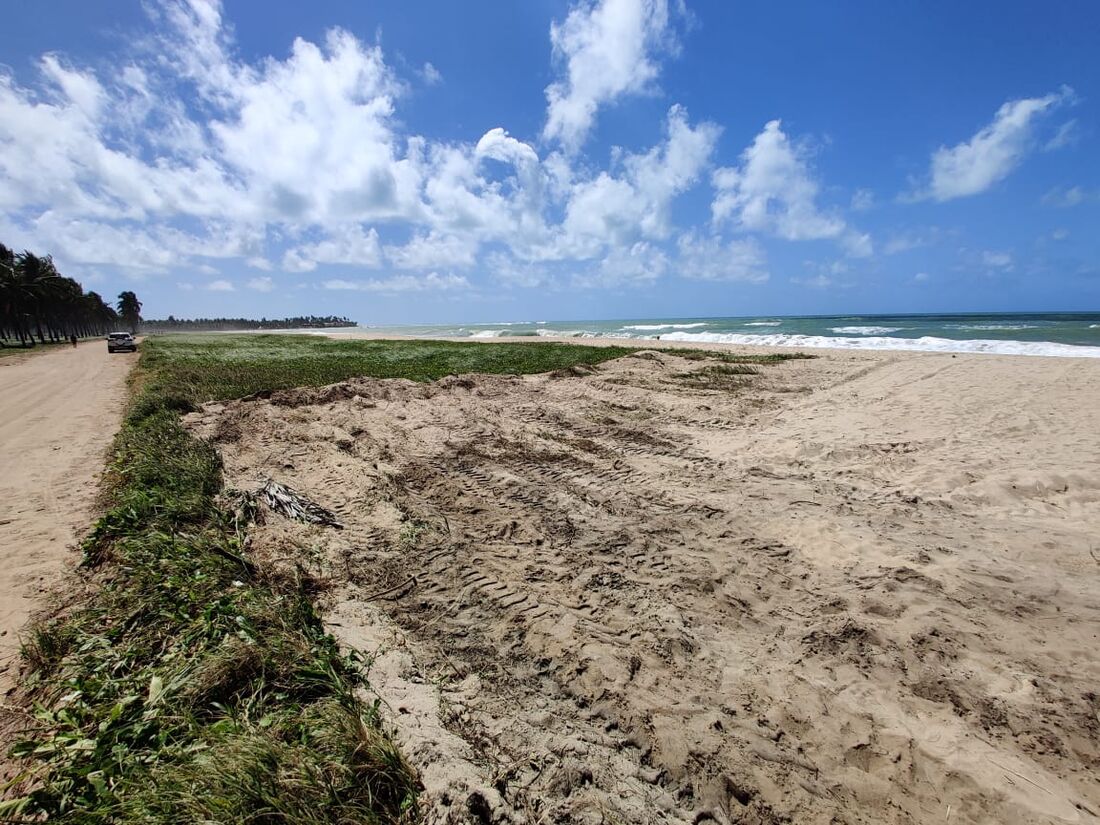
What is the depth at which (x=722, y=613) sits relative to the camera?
429 cm

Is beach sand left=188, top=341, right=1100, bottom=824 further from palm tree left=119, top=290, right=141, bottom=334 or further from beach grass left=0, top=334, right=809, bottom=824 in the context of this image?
palm tree left=119, top=290, right=141, bottom=334

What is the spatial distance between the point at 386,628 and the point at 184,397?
40.5 ft

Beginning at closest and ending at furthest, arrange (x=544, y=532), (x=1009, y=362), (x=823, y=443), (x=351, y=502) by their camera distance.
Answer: (x=544, y=532) < (x=351, y=502) < (x=823, y=443) < (x=1009, y=362)

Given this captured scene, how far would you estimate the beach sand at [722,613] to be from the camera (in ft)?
9.20

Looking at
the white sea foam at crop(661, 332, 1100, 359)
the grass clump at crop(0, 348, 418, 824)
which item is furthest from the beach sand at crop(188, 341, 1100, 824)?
the white sea foam at crop(661, 332, 1100, 359)

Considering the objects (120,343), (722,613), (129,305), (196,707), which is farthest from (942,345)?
(129,305)

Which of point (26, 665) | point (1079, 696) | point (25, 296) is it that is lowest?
point (1079, 696)

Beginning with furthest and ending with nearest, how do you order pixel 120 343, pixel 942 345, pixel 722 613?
pixel 120 343 < pixel 942 345 < pixel 722 613

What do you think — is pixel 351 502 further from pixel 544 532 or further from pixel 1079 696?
pixel 1079 696

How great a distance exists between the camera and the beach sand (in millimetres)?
2805

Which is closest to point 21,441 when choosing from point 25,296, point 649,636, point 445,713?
point 445,713

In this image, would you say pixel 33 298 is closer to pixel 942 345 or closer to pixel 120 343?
pixel 120 343

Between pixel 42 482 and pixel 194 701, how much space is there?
707cm

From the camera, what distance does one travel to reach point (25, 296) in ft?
173
